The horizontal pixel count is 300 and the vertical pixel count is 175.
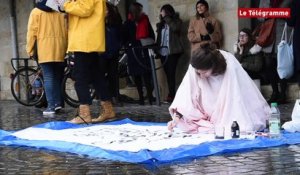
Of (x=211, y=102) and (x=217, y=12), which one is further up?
(x=217, y=12)

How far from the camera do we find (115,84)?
427 inches

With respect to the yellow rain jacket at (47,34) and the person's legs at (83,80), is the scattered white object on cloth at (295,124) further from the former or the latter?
the yellow rain jacket at (47,34)

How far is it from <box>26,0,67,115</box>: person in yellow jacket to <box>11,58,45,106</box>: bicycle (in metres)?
1.65

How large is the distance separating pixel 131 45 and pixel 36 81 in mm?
2006

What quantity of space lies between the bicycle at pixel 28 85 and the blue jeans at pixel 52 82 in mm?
1523

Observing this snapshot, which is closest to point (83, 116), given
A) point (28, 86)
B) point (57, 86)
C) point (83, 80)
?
point (83, 80)

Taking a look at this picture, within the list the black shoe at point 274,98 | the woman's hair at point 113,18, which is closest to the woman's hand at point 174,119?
the black shoe at point 274,98

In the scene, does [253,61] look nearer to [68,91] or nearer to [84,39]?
[84,39]

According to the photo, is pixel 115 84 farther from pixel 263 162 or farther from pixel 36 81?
pixel 263 162

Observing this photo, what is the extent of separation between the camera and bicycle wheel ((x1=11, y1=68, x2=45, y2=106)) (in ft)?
37.5

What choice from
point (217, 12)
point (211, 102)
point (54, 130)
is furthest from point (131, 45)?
point (211, 102)

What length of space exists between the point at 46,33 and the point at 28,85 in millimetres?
2357

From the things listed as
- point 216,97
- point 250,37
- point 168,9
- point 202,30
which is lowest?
point 216,97

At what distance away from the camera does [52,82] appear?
961cm
